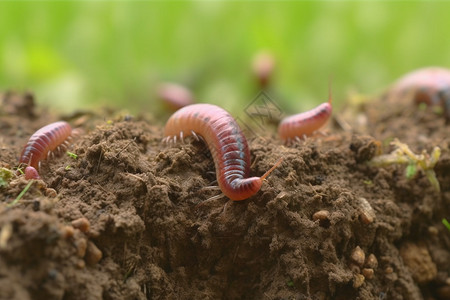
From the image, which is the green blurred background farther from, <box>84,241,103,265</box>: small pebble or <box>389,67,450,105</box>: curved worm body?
<box>84,241,103,265</box>: small pebble

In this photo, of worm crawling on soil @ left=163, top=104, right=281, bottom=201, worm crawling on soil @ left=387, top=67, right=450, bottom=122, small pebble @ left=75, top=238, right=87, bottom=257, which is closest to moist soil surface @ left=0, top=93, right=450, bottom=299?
small pebble @ left=75, top=238, right=87, bottom=257

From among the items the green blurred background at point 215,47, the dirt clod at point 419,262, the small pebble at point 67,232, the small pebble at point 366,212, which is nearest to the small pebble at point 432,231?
the dirt clod at point 419,262

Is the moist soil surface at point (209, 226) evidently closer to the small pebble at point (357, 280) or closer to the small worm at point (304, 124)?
the small pebble at point (357, 280)

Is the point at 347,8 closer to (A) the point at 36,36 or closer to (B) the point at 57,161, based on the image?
(A) the point at 36,36

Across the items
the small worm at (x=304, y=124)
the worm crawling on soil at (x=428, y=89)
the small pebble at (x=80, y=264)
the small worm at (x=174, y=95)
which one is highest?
the small worm at (x=174, y=95)

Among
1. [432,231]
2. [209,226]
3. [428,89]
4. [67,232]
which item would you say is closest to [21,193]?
[67,232]

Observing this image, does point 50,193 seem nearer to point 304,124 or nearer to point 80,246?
point 80,246
